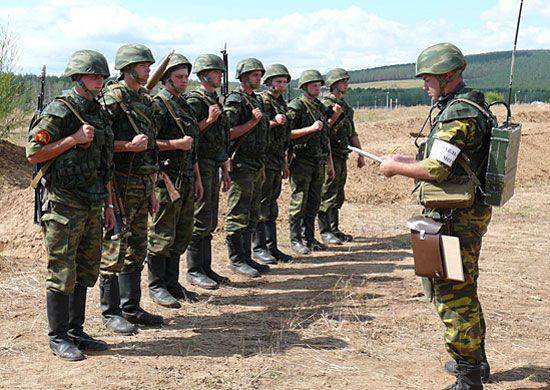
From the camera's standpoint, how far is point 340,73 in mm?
10672

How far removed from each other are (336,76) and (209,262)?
3.93 metres

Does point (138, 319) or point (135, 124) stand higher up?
point (135, 124)

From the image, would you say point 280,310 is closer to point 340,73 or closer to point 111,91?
point 111,91

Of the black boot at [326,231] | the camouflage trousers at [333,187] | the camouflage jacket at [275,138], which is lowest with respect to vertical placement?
the black boot at [326,231]

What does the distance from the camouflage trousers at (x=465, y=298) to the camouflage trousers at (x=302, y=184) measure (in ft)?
17.0

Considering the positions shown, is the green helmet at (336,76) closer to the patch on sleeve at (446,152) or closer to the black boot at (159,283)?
the black boot at (159,283)

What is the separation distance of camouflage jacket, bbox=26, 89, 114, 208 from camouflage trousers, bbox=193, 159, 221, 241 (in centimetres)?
213

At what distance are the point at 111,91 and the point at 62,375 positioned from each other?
7.71 ft

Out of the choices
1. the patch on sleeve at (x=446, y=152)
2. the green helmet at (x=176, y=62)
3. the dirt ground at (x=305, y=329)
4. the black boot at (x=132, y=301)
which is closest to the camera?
the patch on sleeve at (x=446, y=152)

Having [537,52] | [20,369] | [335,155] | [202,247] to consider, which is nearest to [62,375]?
[20,369]

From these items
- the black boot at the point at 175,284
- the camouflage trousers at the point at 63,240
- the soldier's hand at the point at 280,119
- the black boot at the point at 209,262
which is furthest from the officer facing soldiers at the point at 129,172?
the soldier's hand at the point at 280,119

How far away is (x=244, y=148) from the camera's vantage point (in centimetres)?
838

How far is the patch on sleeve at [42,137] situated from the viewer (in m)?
5.18

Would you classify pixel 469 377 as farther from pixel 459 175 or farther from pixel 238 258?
pixel 238 258
